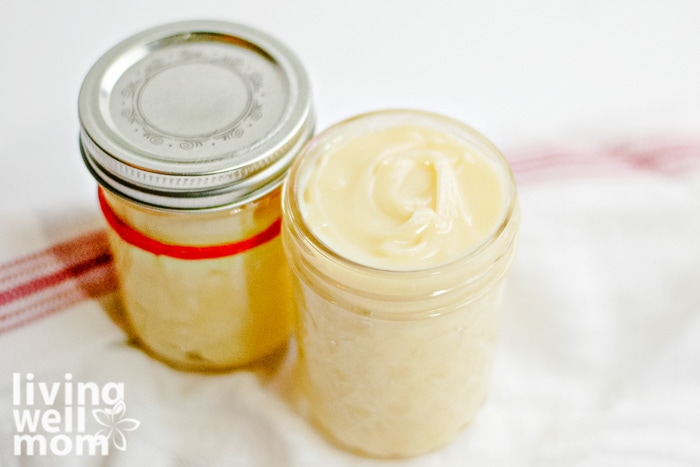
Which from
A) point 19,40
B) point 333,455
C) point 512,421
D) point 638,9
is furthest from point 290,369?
point 638,9

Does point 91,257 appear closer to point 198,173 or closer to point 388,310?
point 198,173

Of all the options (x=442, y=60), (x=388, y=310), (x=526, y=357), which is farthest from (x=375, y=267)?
(x=442, y=60)

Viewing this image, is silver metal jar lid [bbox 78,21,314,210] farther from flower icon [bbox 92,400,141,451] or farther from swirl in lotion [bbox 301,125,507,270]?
flower icon [bbox 92,400,141,451]

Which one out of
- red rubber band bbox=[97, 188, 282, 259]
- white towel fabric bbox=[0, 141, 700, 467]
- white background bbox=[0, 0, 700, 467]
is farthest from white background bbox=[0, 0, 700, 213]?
red rubber band bbox=[97, 188, 282, 259]

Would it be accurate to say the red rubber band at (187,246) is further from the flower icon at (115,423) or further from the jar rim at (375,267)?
the flower icon at (115,423)

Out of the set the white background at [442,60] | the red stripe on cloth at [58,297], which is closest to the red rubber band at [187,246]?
the red stripe on cloth at [58,297]

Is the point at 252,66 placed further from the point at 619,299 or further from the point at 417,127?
the point at 619,299
